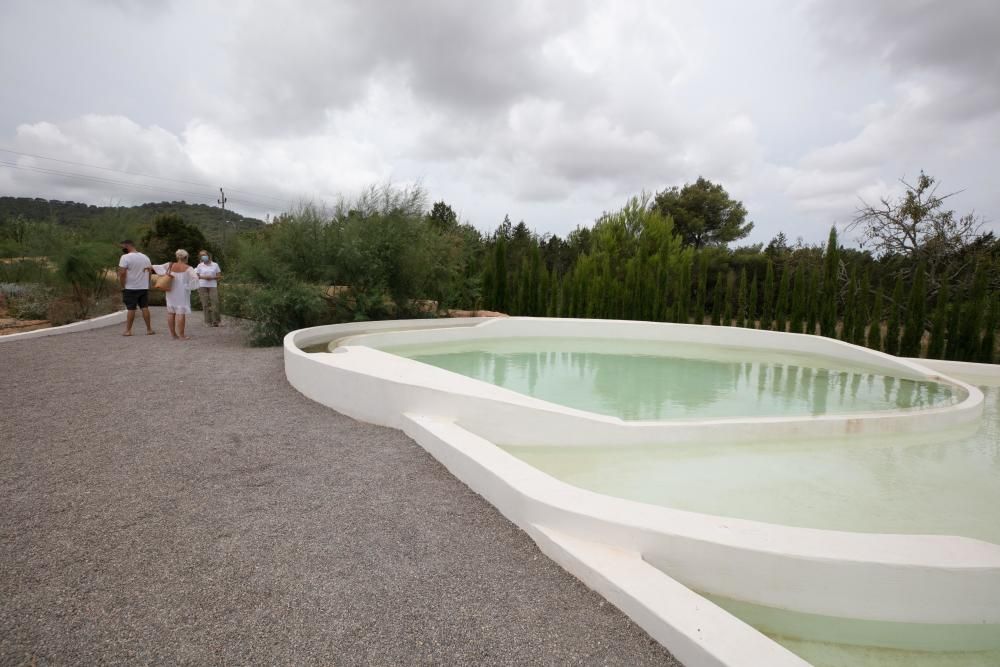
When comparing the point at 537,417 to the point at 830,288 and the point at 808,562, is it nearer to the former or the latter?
the point at 808,562

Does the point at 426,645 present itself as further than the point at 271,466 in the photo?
No

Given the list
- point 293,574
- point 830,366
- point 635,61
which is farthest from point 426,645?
point 635,61

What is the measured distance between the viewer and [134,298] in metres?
8.70

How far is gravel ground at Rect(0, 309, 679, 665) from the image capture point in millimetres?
1876

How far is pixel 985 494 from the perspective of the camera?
12.3 ft

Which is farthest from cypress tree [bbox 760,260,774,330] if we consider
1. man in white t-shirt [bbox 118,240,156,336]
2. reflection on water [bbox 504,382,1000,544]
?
man in white t-shirt [bbox 118,240,156,336]

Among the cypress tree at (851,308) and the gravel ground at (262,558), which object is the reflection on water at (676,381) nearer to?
the cypress tree at (851,308)

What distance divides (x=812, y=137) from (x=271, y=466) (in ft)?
39.9

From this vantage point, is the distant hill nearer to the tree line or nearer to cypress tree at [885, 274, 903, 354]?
the tree line

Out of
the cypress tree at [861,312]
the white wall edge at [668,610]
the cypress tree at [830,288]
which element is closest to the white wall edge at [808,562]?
the white wall edge at [668,610]

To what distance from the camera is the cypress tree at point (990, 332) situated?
30.8 feet

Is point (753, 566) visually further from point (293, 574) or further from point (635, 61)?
point (635, 61)

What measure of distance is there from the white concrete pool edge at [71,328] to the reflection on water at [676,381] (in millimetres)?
6120

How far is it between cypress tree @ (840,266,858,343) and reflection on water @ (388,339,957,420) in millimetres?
2485
